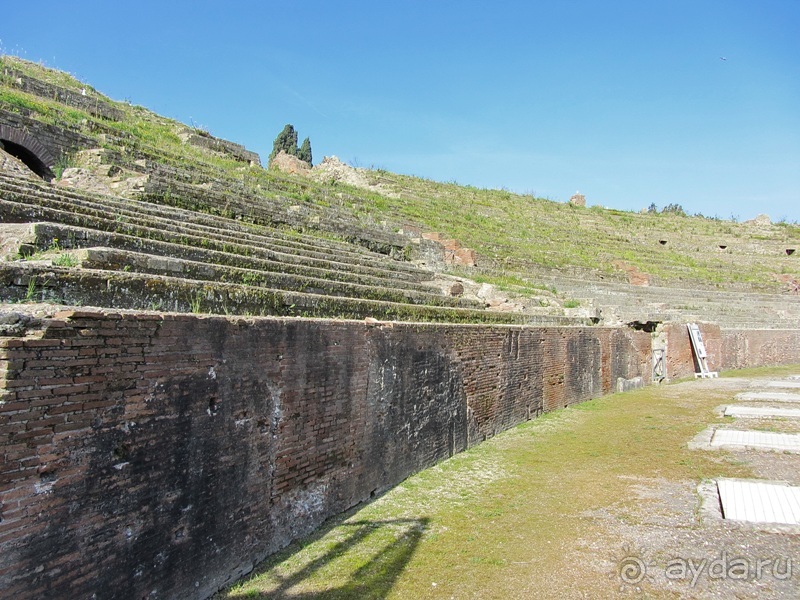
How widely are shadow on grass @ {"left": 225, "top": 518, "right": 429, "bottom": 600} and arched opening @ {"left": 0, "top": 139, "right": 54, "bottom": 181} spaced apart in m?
6.71

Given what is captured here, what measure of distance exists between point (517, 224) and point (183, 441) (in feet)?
83.2

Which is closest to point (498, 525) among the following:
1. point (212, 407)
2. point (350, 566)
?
point (350, 566)

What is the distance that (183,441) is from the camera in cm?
338

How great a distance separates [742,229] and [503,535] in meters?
38.5

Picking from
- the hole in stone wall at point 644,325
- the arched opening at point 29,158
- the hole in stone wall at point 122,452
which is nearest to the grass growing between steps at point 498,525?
the hole in stone wall at point 122,452

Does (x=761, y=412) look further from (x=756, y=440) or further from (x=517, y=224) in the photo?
(x=517, y=224)

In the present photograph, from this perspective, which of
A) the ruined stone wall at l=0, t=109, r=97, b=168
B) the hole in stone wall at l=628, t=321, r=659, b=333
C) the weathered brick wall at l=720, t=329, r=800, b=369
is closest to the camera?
the ruined stone wall at l=0, t=109, r=97, b=168

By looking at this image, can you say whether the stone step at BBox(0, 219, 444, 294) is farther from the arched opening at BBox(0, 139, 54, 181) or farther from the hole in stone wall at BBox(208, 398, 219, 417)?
the arched opening at BBox(0, 139, 54, 181)

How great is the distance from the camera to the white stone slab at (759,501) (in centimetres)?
500

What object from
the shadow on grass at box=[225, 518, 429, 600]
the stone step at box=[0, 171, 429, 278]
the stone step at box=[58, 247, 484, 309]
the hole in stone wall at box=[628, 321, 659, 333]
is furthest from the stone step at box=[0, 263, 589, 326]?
the hole in stone wall at box=[628, 321, 659, 333]

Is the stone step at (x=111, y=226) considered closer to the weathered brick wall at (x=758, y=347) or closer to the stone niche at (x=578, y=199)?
the weathered brick wall at (x=758, y=347)

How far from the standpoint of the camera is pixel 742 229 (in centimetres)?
3584

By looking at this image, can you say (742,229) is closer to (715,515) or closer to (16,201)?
(715,515)

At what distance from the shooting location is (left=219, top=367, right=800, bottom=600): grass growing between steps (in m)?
3.97
